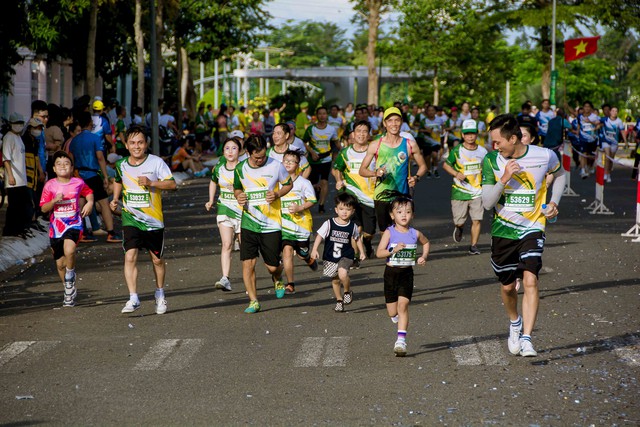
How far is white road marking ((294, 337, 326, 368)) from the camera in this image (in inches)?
356

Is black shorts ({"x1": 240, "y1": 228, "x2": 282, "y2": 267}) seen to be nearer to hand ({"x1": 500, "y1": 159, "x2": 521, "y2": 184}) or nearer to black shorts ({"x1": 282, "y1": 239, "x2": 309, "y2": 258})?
black shorts ({"x1": 282, "y1": 239, "x2": 309, "y2": 258})

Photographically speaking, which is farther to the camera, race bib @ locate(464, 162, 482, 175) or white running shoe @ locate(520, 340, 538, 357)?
race bib @ locate(464, 162, 482, 175)

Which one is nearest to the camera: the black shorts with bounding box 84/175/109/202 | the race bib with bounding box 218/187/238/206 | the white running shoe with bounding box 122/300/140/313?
the white running shoe with bounding box 122/300/140/313

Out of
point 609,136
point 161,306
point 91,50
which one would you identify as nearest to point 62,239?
point 161,306

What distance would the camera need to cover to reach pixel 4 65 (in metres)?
22.9

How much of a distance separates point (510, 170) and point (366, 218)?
582cm

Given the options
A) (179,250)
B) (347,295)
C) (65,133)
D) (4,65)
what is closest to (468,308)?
(347,295)

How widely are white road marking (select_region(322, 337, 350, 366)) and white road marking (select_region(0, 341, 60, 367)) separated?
2.23 metres

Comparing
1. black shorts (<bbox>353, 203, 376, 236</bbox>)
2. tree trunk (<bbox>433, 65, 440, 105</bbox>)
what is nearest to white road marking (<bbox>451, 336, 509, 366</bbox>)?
black shorts (<bbox>353, 203, 376, 236</bbox>)

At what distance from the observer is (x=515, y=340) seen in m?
9.22

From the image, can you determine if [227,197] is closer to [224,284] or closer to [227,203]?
[227,203]

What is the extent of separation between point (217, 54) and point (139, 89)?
43.4 feet

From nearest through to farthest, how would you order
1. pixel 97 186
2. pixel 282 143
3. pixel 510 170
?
pixel 510 170 → pixel 282 143 → pixel 97 186

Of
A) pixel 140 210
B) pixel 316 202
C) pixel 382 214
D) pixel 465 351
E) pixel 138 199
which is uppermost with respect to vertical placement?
pixel 138 199
